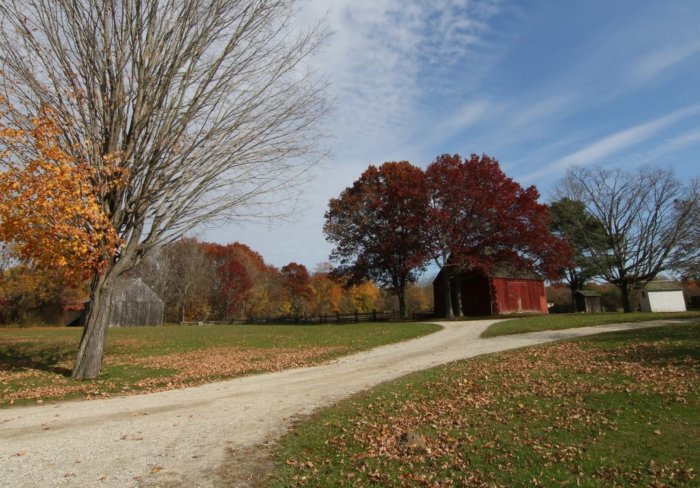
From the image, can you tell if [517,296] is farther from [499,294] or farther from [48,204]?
[48,204]

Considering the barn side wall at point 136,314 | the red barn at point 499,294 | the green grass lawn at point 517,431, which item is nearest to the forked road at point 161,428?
the green grass lawn at point 517,431

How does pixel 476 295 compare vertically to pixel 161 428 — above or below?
above

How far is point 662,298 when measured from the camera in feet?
139

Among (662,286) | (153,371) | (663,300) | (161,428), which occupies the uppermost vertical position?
(662,286)

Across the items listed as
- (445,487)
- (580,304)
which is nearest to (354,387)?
(445,487)

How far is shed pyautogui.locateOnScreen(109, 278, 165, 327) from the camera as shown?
155 feet

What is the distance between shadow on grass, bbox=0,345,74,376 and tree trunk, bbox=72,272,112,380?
104 cm

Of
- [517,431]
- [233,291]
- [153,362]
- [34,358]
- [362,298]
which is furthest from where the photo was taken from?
[362,298]

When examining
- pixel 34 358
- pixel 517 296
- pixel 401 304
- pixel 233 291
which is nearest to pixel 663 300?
pixel 517 296

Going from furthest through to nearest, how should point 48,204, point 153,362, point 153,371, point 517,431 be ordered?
point 153,362 < point 153,371 < point 48,204 < point 517,431

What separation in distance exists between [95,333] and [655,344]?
16.2 metres

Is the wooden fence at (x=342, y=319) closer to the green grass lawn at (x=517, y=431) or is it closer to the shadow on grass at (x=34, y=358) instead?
the shadow on grass at (x=34, y=358)

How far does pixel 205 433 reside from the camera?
7.02m

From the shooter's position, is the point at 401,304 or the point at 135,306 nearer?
the point at 401,304
